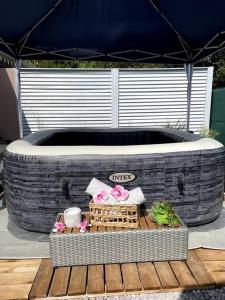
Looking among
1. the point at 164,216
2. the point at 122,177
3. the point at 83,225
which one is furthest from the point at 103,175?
the point at 164,216

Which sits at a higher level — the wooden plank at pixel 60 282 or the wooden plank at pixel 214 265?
the wooden plank at pixel 60 282

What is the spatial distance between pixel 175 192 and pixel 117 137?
7.30 ft

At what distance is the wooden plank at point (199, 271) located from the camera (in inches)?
92.5

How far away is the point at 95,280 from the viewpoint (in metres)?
2.38

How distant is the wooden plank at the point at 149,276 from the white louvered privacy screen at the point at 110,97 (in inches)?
241

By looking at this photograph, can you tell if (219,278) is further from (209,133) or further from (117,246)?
(209,133)

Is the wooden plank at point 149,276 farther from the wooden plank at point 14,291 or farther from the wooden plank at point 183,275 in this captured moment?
the wooden plank at point 14,291

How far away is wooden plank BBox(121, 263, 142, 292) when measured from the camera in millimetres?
2277

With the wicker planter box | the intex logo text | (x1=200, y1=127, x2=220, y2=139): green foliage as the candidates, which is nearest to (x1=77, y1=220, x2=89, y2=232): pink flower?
the wicker planter box

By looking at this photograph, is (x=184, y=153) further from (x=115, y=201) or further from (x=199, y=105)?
(x=199, y=105)

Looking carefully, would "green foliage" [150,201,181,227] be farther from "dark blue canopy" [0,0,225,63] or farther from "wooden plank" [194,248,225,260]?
"dark blue canopy" [0,0,225,63]

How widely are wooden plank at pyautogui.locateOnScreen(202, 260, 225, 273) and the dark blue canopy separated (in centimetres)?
283

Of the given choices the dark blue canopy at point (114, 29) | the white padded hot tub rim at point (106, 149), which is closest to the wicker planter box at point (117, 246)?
the white padded hot tub rim at point (106, 149)

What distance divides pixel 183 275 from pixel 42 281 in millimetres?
1087
